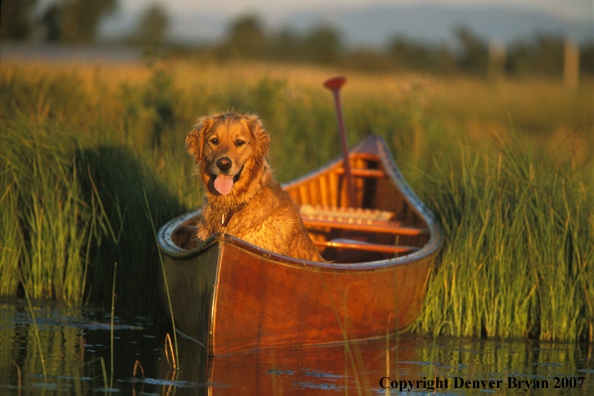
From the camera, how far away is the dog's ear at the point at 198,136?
6.00 meters

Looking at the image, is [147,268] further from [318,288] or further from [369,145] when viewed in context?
[369,145]

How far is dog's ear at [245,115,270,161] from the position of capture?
5.94 meters

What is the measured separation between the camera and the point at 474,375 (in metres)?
5.70

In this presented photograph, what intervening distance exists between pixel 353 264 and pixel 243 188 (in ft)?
3.79

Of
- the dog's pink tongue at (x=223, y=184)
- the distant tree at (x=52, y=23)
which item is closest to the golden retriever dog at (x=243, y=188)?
the dog's pink tongue at (x=223, y=184)

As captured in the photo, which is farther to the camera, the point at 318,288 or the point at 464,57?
the point at 464,57

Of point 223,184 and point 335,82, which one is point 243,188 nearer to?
point 223,184

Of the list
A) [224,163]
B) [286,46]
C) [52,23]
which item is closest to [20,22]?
[52,23]

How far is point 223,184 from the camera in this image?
18.7 feet

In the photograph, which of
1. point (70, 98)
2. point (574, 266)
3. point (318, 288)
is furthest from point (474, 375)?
point (70, 98)

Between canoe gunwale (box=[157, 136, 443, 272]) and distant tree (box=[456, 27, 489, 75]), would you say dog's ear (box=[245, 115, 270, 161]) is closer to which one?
canoe gunwale (box=[157, 136, 443, 272])

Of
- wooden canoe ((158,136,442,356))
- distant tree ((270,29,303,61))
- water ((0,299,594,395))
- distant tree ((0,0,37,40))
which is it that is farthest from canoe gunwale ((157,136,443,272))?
distant tree ((270,29,303,61))

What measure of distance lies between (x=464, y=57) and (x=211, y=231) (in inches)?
2083

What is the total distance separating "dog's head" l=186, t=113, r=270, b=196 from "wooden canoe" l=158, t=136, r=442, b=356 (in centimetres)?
58
